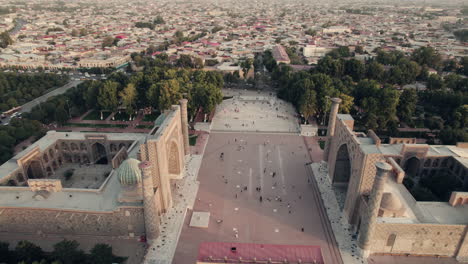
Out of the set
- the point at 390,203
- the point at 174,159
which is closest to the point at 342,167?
the point at 390,203

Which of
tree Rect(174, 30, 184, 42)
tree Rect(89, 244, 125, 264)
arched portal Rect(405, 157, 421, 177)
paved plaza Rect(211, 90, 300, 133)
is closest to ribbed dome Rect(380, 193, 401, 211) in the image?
arched portal Rect(405, 157, 421, 177)

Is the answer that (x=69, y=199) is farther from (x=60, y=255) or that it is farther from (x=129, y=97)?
(x=129, y=97)

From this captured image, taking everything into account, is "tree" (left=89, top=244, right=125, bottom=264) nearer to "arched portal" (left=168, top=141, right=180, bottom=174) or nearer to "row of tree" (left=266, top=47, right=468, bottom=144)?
"arched portal" (left=168, top=141, right=180, bottom=174)

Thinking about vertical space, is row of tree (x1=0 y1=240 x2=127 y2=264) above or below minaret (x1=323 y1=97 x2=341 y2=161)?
below

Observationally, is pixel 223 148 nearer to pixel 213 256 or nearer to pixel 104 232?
pixel 104 232

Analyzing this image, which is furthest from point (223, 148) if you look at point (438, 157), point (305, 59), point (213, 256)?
point (305, 59)

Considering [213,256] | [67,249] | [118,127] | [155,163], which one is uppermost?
[155,163]
